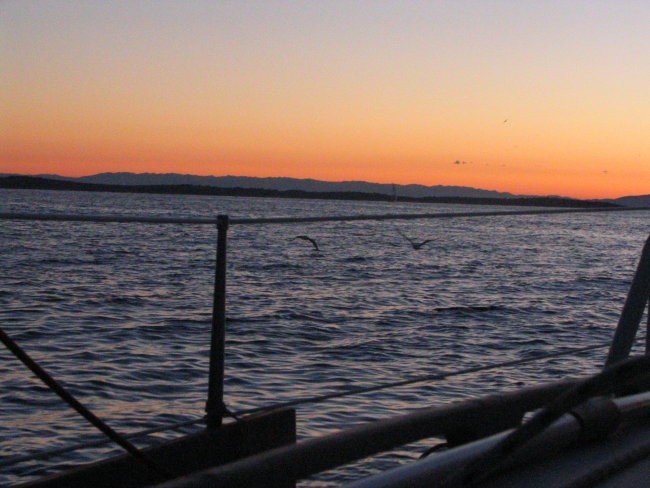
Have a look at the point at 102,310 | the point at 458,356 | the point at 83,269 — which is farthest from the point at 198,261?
the point at 458,356

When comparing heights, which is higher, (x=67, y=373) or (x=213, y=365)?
(x=213, y=365)

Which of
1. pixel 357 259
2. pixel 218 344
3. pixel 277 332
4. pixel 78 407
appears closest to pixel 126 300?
pixel 277 332

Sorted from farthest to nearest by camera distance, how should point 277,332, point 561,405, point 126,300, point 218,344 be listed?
point 126,300 < point 277,332 < point 218,344 < point 561,405

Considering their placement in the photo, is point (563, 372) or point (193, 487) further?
point (563, 372)

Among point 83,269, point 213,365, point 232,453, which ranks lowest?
point 83,269

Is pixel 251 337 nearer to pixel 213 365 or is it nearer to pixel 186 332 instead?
pixel 186 332

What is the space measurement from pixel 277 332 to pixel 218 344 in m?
13.5

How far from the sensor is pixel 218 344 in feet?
9.04

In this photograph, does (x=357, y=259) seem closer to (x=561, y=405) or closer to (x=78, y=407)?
(x=78, y=407)

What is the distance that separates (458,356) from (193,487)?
13.3m

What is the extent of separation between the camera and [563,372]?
36.8 feet

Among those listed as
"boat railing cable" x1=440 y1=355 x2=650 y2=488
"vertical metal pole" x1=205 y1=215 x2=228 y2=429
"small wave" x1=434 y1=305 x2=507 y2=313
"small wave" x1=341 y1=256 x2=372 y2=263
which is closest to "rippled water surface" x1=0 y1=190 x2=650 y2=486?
"small wave" x1=434 y1=305 x2=507 y2=313

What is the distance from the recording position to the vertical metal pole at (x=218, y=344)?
2.70 meters

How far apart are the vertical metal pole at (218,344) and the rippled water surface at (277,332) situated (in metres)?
2.30
